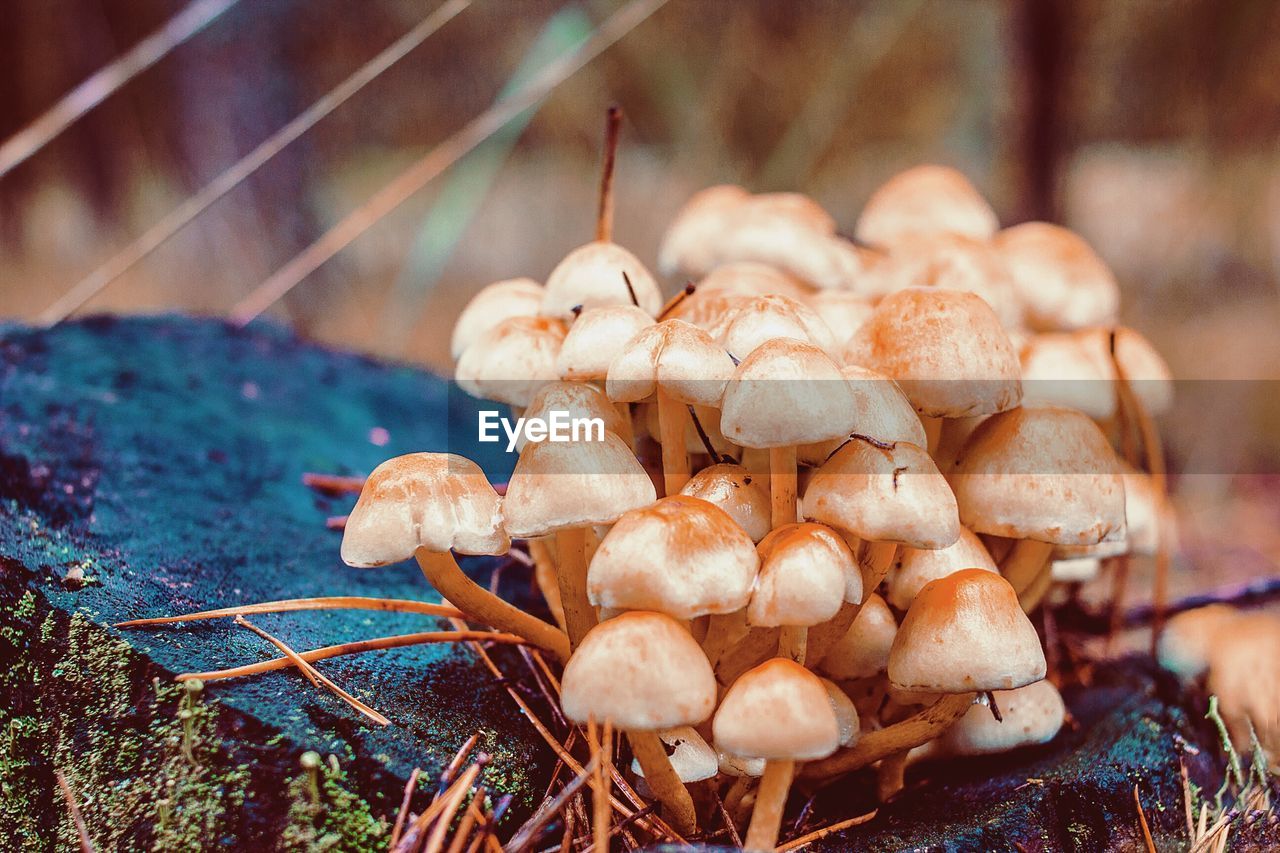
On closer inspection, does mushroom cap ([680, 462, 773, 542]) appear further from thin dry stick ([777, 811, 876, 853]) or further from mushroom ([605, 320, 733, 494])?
thin dry stick ([777, 811, 876, 853])

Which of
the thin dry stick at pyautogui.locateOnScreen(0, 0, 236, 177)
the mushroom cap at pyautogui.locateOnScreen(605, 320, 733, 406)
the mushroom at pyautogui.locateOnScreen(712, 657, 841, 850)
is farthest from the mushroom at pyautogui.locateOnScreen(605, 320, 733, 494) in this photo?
the thin dry stick at pyautogui.locateOnScreen(0, 0, 236, 177)

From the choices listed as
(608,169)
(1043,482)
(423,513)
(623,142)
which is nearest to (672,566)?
(423,513)

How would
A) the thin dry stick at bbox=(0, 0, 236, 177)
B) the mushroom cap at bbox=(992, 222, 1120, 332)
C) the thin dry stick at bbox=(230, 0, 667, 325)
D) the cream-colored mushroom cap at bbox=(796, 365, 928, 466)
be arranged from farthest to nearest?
the thin dry stick at bbox=(0, 0, 236, 177) < the thin dry stick at bbox=(230, 0, 667, 325) < the mushroom cap at bbox=(992, 222, 1120, 332) < the cream-colored mushroom cap at bbox=(796, 365, 928, 466)

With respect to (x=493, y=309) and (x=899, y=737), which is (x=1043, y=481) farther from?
(x=493, y=309)

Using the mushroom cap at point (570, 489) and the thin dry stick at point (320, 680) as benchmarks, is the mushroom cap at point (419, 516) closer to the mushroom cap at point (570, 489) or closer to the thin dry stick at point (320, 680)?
the mushroom cap at point (570, 489)

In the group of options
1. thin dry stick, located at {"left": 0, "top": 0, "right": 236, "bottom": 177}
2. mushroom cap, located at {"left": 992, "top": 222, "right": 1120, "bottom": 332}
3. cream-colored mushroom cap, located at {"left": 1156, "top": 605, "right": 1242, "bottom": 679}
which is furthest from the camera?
thin dry stick, located at {"left": 0, "top": 0, "right": 236, "bottom": 177}

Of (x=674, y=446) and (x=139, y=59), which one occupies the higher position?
(x=139, y=59)

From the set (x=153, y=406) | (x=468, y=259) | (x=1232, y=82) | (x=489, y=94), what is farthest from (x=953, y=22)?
(x=153, y=406)
